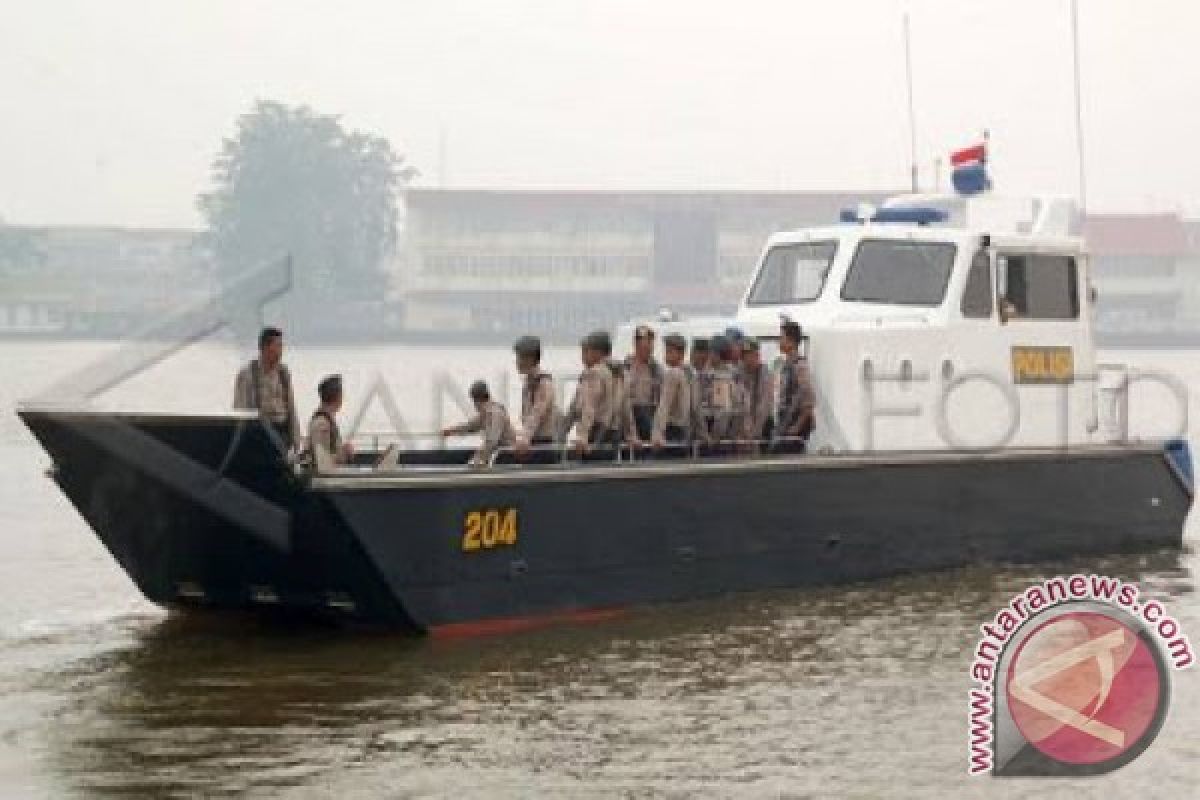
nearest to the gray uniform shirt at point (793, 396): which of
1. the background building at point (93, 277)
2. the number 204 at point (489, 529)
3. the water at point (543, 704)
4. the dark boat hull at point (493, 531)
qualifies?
the dark boat hull at point (493, 531)

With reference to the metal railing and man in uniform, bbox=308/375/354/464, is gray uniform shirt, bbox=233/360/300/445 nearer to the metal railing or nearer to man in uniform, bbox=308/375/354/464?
man in uniform, bbox=308/375/354/464

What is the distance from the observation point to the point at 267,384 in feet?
42.7

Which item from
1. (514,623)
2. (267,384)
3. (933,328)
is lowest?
(514,623)

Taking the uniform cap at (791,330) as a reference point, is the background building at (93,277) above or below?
above

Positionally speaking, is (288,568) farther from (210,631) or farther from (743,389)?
(743,389)

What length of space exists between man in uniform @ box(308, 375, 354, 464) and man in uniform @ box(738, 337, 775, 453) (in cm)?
343

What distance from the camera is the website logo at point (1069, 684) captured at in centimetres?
1027

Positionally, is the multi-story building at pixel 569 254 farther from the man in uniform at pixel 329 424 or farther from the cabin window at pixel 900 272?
the man in uniform at pixel 329 424

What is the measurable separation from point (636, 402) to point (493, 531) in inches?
84.7

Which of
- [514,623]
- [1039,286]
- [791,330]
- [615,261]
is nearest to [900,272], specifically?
[1039,286]

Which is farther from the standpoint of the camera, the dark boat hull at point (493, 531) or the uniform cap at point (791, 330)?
the uniform cap at point (791, 330)

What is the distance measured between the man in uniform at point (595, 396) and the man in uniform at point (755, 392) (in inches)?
50.8

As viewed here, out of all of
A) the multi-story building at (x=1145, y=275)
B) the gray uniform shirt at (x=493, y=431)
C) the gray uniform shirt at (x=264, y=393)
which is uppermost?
the multi-story building at (x=1145, y=275)

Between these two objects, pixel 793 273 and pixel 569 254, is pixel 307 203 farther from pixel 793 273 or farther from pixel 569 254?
pixel 793 273
